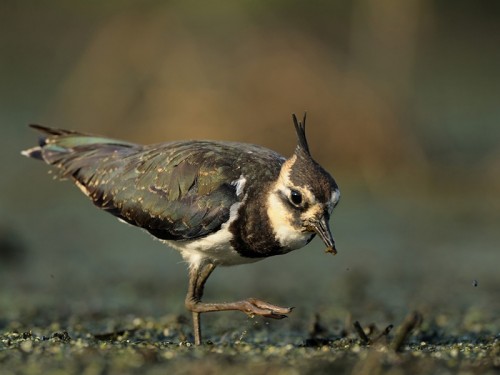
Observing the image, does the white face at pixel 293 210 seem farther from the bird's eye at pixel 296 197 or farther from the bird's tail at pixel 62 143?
the bird's tail at pixel 62 143

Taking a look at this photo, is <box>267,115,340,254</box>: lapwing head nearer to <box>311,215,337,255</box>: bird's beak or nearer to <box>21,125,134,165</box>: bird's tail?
<box>311,215,337,255</box>: bird's beak

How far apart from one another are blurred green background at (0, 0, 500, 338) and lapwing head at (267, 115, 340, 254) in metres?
1.90

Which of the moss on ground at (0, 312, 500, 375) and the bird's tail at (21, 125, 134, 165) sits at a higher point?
the bird's tail at (21, 125, 134, 165)

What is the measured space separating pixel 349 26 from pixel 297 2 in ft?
4.46

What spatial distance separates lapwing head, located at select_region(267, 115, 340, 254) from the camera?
7.52 meters

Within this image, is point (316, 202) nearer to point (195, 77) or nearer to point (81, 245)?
point (81, 245)

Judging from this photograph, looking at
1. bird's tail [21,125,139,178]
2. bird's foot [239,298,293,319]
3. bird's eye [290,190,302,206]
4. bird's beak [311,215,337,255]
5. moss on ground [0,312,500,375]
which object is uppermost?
bird's tail [21,125,139,178]

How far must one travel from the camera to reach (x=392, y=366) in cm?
633

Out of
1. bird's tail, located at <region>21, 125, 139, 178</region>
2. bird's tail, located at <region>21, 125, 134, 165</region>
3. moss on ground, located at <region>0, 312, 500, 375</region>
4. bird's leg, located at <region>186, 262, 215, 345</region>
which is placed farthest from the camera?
bird's tail, located at <region>21, 125, 134, 165</region>

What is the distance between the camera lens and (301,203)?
755cm

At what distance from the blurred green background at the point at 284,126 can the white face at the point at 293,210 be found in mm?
1865

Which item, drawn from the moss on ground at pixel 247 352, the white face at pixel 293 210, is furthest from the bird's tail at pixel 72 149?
the white face at pixel 293 210

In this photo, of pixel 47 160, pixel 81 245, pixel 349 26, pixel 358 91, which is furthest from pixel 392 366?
pixel 349 26

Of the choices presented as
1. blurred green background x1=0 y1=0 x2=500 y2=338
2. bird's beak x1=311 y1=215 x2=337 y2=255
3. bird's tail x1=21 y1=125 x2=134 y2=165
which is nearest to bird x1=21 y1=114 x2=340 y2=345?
bird's beak x1=311 y1=215 x2=337 y2=255
